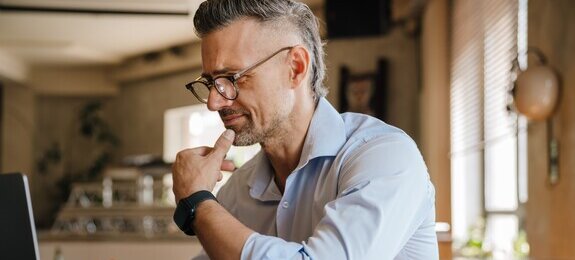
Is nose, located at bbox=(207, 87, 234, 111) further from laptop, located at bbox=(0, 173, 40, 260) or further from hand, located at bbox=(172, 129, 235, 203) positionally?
laptop, located at bbox=(0, 173, 40, 260)

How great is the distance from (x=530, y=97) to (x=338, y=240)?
3014 millimetres

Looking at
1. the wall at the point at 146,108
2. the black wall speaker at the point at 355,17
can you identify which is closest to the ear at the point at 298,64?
the black wall speaker at the point at 355,17

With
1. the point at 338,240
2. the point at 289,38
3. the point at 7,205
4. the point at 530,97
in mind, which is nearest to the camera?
the point at 338,240

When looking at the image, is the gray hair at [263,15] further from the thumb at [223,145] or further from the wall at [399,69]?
the wall at [399,69]

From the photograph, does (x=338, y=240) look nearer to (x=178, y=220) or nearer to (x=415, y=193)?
(x=415, y=193)

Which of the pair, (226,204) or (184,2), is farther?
(184,2)

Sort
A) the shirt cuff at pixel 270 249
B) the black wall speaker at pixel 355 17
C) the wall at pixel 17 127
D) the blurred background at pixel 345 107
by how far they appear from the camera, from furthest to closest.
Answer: the wall at pixel 17 127 → the black wall speaker at pixel 355 17 → the blurred background at pixel 345 107 → the shirt cuff at pixel 270 249

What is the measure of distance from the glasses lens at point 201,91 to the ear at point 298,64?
16 cm

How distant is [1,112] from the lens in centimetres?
1455

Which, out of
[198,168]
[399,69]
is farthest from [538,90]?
[399,69]

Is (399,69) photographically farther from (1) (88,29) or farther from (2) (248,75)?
(2) (248,75)

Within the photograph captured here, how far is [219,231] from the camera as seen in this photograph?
1275 millimetres

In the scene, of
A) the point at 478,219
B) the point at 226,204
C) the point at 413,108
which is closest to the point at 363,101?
the point at 413,108

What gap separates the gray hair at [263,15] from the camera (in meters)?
1.47
